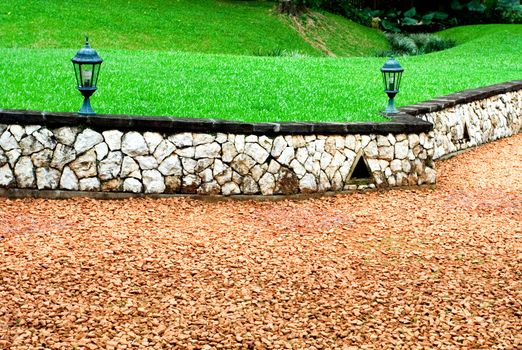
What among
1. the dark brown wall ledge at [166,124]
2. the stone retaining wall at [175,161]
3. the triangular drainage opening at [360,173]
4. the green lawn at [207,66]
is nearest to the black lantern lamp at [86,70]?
the dark brown wall ledge at [166,124]

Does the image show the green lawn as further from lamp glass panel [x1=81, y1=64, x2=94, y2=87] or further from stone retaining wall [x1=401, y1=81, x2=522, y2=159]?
lamp glass panel [x1=81, y1=64, x2=94, y2=87]

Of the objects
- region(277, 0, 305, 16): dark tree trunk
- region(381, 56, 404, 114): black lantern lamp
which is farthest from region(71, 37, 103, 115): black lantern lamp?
region(277, 0, 305, 16): dark tree trunk

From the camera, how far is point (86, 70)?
8.93 meters

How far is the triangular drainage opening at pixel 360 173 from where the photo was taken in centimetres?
969

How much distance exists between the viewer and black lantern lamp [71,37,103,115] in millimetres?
8859

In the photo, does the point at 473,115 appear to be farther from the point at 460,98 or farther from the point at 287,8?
the point at 287,8

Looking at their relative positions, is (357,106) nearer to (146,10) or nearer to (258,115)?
(258,115)

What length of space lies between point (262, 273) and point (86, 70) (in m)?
3.35

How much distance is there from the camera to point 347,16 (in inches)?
1256

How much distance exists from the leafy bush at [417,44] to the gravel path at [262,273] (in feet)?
62.0

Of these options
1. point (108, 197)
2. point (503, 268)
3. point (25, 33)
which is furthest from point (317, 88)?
point (25, 33)

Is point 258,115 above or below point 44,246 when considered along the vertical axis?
above

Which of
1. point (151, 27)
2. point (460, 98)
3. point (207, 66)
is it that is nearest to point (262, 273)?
point (460, 98)

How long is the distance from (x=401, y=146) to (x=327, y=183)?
1098 mm
